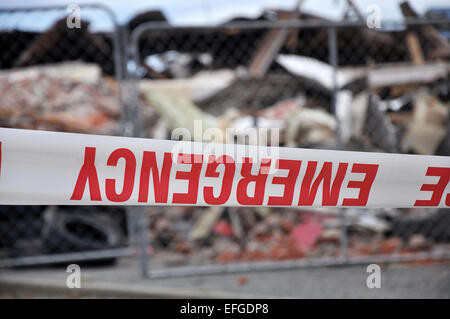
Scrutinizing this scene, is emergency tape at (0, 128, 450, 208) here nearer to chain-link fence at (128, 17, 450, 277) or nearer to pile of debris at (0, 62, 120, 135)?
chain-link fence at (128, 17, 450, 277)

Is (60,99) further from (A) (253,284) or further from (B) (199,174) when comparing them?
(B) (199,174)

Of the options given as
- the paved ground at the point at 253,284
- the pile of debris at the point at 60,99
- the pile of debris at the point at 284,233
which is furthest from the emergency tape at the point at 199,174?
→ the pile of debris at the point at 60,99

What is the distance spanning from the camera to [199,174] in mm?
2848

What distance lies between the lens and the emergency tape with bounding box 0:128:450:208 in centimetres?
273

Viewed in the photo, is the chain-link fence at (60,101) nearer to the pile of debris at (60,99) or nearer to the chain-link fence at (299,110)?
the pile of debris at (60,99)

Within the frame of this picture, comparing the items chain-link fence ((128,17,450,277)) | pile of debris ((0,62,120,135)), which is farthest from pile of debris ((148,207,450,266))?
pile of debris ((0,62,120,135))

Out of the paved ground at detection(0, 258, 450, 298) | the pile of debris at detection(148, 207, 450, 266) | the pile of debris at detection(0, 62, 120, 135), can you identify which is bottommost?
the paved ground at detection(0, 258, 450, 298)

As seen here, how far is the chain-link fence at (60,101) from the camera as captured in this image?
5465 millimetres

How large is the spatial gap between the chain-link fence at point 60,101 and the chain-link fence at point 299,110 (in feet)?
1.89

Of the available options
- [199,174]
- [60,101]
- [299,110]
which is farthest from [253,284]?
[60,101]

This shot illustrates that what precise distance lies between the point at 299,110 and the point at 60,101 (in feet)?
11.0

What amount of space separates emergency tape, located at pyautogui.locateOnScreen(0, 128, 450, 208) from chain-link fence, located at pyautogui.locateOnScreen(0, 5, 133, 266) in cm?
208
